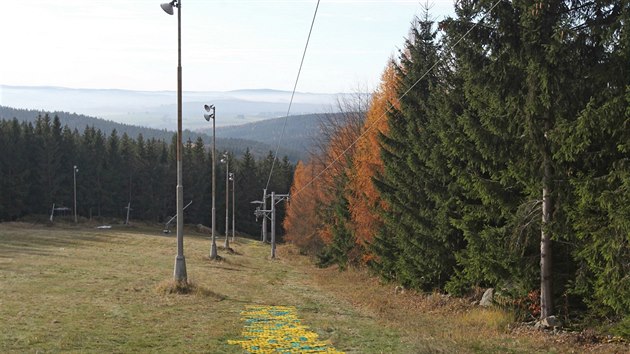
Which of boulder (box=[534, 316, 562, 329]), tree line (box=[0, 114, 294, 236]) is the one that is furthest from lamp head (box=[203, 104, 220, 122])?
tree line (box=[0, 114, 294, 236])

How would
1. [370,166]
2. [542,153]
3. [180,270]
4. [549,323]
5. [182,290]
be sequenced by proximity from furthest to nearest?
[370,166], [180,270], [182,290], [549,323], [542,153]

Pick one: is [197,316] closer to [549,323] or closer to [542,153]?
[549,323]

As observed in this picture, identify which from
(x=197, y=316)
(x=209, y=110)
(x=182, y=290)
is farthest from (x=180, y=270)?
(x=209, y=110)

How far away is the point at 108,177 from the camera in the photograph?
10500 centimetres

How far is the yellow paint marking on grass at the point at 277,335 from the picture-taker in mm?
11000

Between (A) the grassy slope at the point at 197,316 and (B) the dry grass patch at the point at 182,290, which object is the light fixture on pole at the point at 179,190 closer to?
(B) the dry grass patch at the point at 182,290

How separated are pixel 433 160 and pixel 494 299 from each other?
5650mm

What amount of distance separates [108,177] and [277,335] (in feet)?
322

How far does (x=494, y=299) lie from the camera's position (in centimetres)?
1750

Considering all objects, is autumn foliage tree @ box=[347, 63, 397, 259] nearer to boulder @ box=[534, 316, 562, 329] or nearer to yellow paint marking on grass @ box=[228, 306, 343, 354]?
yellow paint marking on grass @ box=[228, 306, 343, 354]

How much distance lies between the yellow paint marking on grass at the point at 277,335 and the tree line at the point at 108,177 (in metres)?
82.7

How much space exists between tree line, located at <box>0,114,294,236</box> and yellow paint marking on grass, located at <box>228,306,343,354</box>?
82.7 metres

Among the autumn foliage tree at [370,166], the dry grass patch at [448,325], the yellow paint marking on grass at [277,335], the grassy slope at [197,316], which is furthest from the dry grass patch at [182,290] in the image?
the autumn foliage tree at [370,166]

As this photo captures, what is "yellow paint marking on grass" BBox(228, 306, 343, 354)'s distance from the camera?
1100cm
